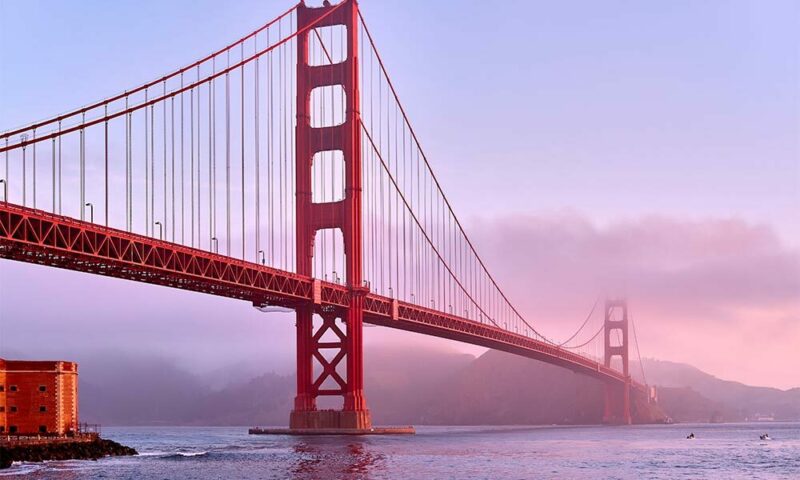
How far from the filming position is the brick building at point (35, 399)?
74625 millimetres

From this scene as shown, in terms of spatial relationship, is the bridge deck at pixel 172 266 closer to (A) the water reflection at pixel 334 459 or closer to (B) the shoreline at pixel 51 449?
(B) the shoreline at pixel 51 449

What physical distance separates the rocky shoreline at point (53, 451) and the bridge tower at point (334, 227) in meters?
19.8

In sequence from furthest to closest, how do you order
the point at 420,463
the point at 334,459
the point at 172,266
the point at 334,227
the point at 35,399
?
the point at 334,227, the point at 35,399, the point at 172,266, the point at 420,463, the point at 334,459

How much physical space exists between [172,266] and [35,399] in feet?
38.4

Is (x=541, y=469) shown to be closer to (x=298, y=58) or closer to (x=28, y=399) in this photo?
(x=28, y=399)

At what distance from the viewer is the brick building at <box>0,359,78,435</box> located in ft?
245

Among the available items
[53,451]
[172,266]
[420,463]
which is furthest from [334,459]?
[53,451]

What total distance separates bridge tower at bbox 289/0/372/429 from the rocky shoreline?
19.8m

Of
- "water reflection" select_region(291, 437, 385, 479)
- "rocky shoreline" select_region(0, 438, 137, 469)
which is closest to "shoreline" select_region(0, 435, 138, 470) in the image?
"rocky shoreline" select_region(0, 438, 137, 469)

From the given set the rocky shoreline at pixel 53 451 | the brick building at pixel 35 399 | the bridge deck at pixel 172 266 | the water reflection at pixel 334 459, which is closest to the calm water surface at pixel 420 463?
the water reflection at pixel 334 459

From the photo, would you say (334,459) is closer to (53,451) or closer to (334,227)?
(53,451)

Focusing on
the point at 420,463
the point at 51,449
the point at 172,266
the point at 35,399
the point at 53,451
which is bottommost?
the point at 420,463

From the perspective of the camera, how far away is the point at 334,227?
94.4 metres

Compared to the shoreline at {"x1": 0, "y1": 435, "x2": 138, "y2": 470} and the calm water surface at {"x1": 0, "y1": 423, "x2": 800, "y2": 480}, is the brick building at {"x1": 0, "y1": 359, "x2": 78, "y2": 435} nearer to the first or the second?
the shoreline at {"x1": 0, "y1": 435, "x2": 138, "y2": 470}
